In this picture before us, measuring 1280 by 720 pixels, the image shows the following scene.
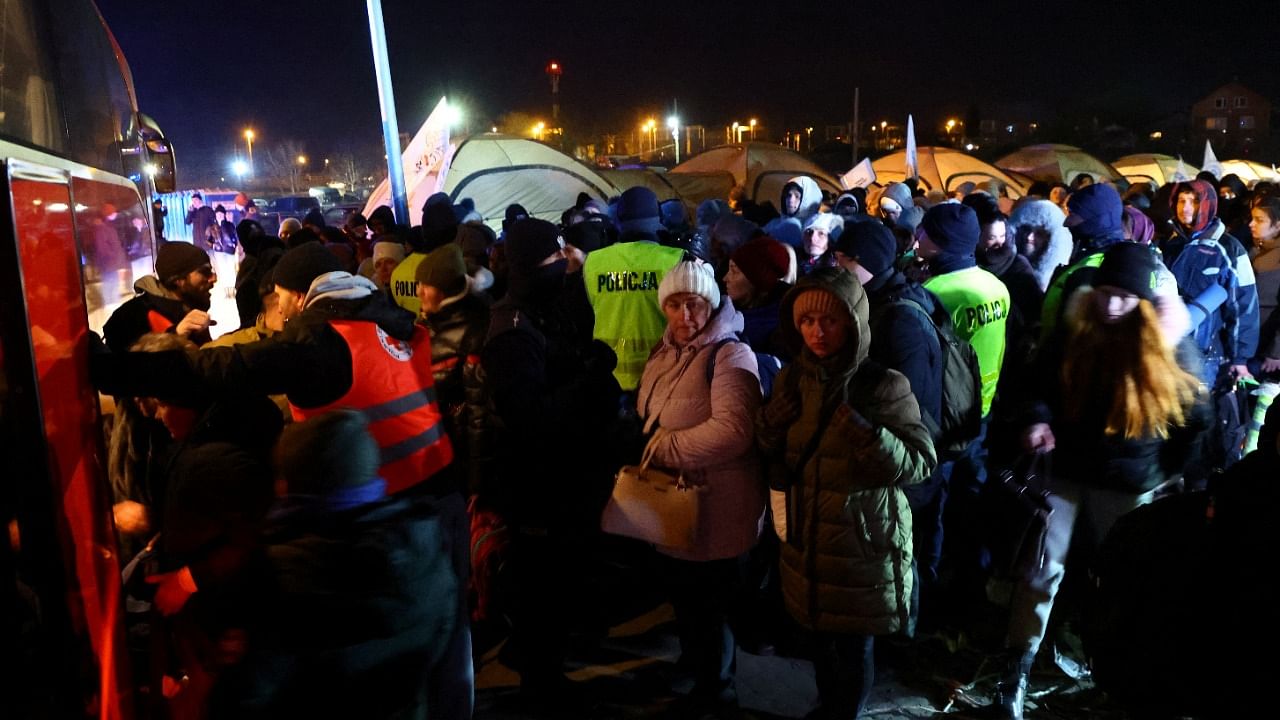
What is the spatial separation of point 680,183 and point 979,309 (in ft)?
54.1

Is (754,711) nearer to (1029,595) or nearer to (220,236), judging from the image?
(1029,595)

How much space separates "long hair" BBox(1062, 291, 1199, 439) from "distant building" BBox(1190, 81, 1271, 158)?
90.3 metres

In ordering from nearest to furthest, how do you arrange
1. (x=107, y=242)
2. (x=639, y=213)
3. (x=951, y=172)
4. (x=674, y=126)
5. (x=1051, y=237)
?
(x=107, y=242) < (x=1051, y=237) < (x=639, y=213) < (x=951, y=172) < (x=674, y=126)

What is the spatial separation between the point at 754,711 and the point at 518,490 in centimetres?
150

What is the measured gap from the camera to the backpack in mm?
3988

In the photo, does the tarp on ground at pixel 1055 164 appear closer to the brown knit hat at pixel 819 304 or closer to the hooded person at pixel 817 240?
the hooded person at pixel 817 240

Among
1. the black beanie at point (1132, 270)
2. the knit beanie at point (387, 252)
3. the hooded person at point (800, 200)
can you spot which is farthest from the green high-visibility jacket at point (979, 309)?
the knit beanie at point (387, 252)

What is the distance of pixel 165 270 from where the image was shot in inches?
184

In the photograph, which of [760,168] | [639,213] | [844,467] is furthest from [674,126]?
[844,467]

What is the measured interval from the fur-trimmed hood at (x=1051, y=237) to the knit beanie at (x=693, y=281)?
3299mm

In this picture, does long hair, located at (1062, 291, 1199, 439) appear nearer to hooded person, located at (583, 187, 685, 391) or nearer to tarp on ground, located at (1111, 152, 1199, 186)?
hooded person, located at (583, 187, 685, 391)

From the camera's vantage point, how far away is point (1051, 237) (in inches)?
241

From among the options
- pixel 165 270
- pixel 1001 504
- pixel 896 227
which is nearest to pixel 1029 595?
pixel 1001 504

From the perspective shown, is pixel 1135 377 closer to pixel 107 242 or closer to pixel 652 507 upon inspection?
pixel 652 507
